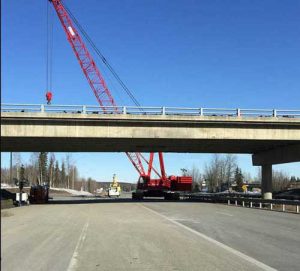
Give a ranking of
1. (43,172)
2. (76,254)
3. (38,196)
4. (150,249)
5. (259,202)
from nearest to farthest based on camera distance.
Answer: (76,254) → (150,249) → (259,202) → (38,196) → (43,172)

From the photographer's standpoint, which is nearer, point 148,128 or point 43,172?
point 148,128

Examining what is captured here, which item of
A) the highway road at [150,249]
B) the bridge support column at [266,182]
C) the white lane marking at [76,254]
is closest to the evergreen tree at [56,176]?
the bridge support column at [266,182]

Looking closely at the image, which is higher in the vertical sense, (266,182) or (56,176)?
(266,182)

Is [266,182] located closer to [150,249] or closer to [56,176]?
[150,249]

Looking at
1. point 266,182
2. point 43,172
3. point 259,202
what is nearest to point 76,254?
point 259,202

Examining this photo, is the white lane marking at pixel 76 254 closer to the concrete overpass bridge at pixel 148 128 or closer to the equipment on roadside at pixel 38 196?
the concrete overpass bridge at pixel 148 128

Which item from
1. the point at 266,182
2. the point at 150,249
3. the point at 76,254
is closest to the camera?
the point at 76,254

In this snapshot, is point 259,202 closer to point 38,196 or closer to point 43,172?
point 38,196

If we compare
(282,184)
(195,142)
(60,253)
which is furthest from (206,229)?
(282,184)

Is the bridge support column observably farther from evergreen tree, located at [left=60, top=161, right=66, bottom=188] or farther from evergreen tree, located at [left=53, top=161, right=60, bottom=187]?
evergreen tree, located at [left=60, top=161, right=66, bottom=188]

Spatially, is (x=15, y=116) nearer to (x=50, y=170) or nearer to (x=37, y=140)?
(x=37, y=140)

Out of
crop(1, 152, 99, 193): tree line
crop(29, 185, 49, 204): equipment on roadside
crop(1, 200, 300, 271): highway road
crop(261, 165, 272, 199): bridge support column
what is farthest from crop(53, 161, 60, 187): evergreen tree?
crop(1, 200, 300, 271): highway road

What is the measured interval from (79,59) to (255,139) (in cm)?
3110

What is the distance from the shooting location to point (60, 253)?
38.9ft
